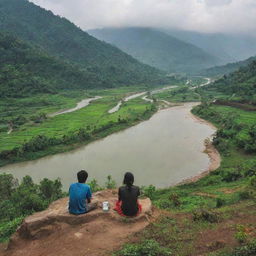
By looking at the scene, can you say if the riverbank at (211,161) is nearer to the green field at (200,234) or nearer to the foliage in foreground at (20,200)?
the foliage in foreground at (20,200)

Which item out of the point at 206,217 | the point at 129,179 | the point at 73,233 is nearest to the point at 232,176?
the point at 206,217

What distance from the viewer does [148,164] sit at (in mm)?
37562

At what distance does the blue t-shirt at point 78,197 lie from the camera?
35.1ft

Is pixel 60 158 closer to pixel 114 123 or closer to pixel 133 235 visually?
pixel 114 123

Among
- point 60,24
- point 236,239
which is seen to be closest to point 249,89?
point 236,239

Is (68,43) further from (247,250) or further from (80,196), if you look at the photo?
(247,250)

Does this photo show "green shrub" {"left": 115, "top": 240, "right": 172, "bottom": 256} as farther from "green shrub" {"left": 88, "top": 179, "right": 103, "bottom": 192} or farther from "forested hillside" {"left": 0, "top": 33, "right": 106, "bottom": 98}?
"forested hillside" {"left": 0, "top": 33, "right": 106, "bottom": 98}

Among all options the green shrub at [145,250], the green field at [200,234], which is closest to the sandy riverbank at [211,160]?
the green field at [200,234]

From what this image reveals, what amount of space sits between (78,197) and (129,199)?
5.33 feet

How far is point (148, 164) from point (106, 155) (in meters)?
7.11

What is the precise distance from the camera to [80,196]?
421 inches

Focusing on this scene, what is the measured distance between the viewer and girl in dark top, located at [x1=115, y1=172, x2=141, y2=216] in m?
10.4

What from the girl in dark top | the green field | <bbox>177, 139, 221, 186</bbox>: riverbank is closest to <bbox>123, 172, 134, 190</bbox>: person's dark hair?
the girl in dark top

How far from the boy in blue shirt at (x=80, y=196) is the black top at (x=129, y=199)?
44.4 inches
